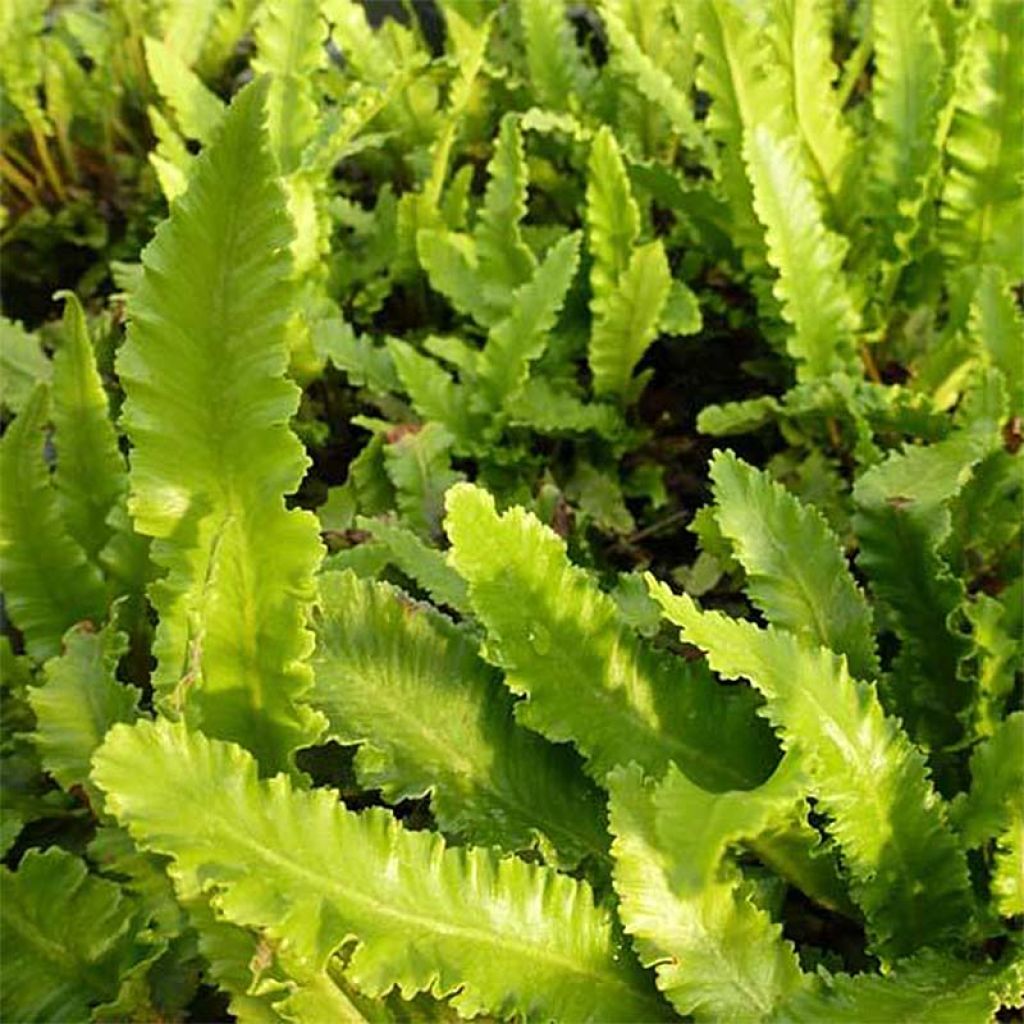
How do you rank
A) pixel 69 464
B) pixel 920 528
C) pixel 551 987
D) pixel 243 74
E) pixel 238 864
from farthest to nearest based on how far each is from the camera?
pixel 243 74, pixel 69 464, pixel 920 528, pixel 551 987, pixel 238 864

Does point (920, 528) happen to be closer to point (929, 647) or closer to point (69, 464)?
point (929, 647)

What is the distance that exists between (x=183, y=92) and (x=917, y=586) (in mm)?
1256

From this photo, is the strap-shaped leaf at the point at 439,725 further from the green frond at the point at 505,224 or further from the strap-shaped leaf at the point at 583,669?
the green frond at the point at 505,224

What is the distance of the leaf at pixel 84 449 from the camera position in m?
1.39

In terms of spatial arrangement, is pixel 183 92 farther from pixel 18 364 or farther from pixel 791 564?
pixel 791 564

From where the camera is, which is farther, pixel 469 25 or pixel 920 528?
pixel 469 25

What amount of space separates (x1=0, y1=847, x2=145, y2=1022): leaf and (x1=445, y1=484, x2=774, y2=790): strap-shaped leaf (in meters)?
0.38

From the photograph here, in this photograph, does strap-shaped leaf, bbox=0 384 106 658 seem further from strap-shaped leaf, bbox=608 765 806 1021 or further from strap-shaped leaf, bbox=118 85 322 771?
strap-shaped leaf, bbox=608 765 806 1021

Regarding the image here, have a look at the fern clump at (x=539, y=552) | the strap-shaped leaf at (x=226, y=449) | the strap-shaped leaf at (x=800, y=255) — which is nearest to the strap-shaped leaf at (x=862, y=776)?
the fern clump at (x=539, y=552)

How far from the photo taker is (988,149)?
66.7 inches

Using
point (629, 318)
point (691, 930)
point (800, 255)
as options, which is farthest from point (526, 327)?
point (691, 930)

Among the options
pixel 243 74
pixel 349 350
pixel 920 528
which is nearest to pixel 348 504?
pixel 349 350

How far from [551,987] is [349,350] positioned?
35.9 inches

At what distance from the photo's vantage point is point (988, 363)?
5.08 feet
